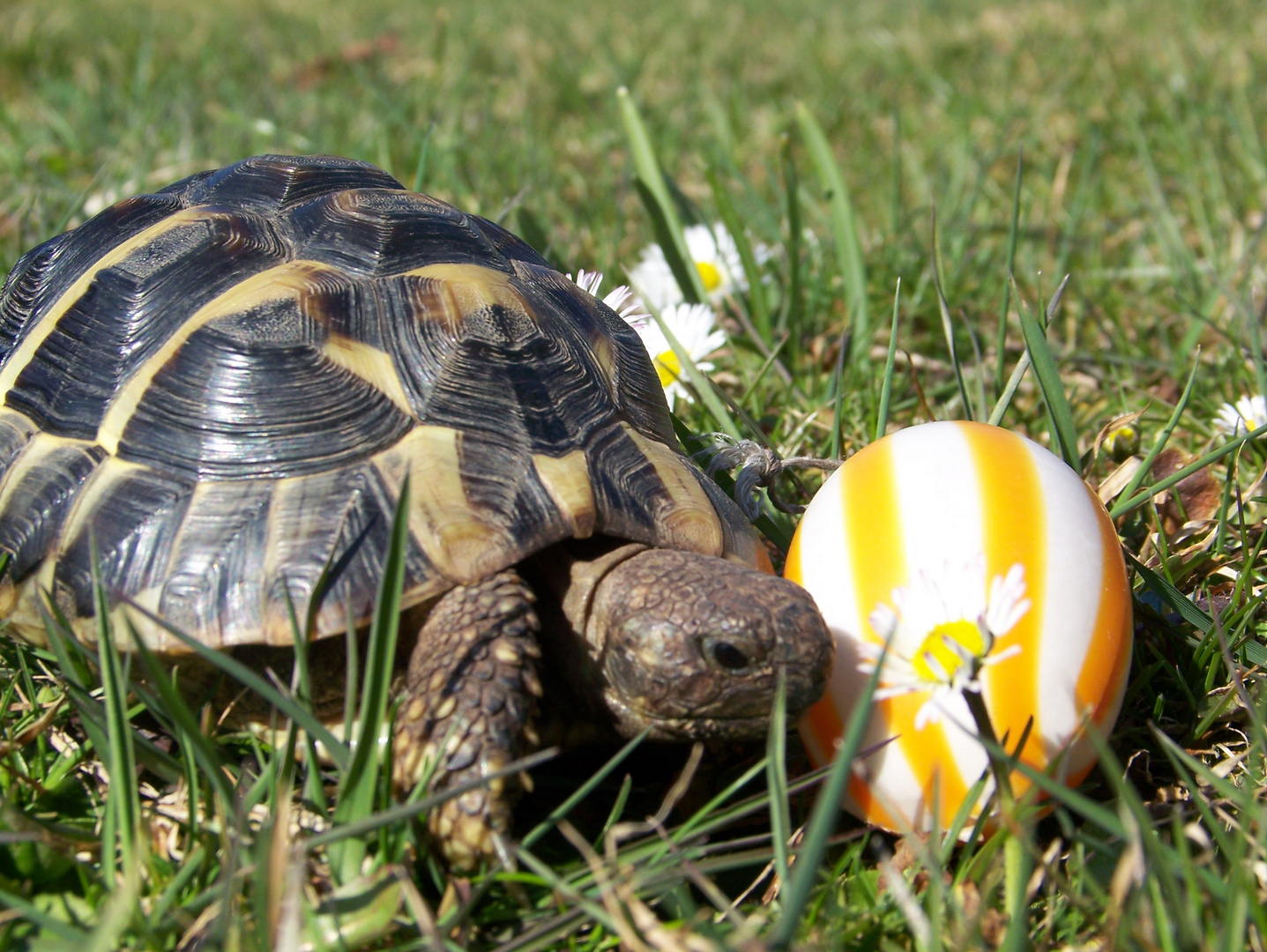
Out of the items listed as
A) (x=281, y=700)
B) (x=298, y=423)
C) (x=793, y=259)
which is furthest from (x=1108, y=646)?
(x=793, y=259)

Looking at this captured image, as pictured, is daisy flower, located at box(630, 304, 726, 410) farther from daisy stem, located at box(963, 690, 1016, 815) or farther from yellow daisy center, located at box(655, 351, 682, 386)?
daisy stem, located at box(963, 690, 1016, 815)

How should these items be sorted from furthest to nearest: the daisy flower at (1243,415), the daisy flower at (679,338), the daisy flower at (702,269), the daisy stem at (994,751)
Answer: the daisy flower at (702,269) < the daisy flower at (679,338) < the daisy flower at (1243,415) < the daisy stem at (994,751)

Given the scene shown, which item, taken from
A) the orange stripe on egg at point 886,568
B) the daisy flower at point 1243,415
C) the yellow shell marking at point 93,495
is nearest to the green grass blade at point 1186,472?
the daisy flower at point 1243,415

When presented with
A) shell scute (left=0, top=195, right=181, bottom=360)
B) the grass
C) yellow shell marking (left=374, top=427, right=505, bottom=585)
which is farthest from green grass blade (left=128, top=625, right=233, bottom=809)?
shell scute (left=0, top=195, right=181, bottom=360)

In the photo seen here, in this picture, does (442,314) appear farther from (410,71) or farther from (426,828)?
(410,71)

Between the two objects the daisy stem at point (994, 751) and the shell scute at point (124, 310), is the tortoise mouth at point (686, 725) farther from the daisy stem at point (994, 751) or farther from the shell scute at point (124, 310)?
the shell scute at point (124, 310)

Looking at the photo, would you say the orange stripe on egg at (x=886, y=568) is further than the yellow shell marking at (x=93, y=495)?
No

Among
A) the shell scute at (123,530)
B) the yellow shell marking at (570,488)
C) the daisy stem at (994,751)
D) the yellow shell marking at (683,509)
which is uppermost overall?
the shell scute at (123,530)
